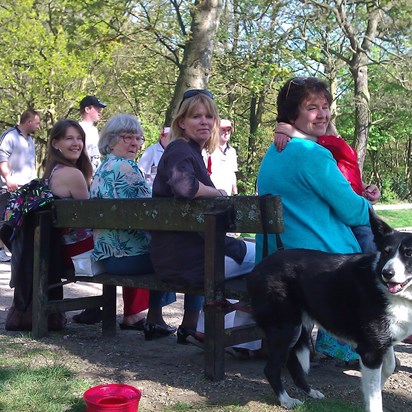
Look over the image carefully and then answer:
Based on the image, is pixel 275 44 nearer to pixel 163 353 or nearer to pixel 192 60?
pixel 192 60

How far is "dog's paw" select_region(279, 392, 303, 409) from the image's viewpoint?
409 cm

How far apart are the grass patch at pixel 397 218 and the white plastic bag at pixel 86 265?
14.0 m

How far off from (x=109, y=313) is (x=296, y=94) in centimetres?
256

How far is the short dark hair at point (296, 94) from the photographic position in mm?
4746

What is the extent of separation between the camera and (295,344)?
4336mm

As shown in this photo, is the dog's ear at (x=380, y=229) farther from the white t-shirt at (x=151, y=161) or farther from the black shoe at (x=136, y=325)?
the white t-shirt at (x=151, y=161)

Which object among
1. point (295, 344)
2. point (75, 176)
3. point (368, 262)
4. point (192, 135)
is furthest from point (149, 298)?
point (368, 262)

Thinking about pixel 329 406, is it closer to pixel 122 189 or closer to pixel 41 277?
pixel 122 189

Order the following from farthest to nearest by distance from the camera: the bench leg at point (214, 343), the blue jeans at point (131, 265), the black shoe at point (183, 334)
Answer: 1. the black shoe at point (183, 334)
2. the blue jeans at point (131, 265)
3. the bench leg at point (214, 343)

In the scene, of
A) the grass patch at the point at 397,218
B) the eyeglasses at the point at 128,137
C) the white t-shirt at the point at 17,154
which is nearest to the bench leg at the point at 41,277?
the eyeglasses at the point at 128,137

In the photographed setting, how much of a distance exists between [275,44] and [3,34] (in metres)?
14.3

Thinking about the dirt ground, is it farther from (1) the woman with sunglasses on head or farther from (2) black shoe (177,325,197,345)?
(1) the woman with sunglasses on head

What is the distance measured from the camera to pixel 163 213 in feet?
16.3

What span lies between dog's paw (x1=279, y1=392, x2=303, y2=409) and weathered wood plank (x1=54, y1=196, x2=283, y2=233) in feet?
3.19
